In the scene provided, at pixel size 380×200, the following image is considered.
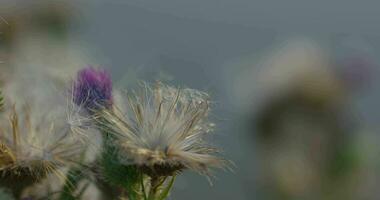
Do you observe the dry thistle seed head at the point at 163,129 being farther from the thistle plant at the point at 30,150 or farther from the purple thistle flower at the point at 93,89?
the thistle plant at the point at 30,150

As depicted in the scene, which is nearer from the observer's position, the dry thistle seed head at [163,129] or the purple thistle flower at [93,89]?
the dry thistle seed head at [163,129]

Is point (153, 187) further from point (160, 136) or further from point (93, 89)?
point (93, 89)

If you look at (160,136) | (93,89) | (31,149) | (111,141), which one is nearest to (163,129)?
(160,136)

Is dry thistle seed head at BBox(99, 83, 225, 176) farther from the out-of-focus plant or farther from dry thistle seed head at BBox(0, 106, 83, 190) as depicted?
dry thistle seed head at BBox(0, 106, 83, 190)

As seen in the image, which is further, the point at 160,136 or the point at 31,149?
the point at 31,149

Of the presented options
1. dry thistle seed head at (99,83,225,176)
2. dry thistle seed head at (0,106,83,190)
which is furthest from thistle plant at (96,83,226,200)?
dry thistle seed head at (0,106,83,190)

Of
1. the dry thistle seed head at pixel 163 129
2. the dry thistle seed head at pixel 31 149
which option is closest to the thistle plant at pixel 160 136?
the dry thistle seed head at pixel 163 129
